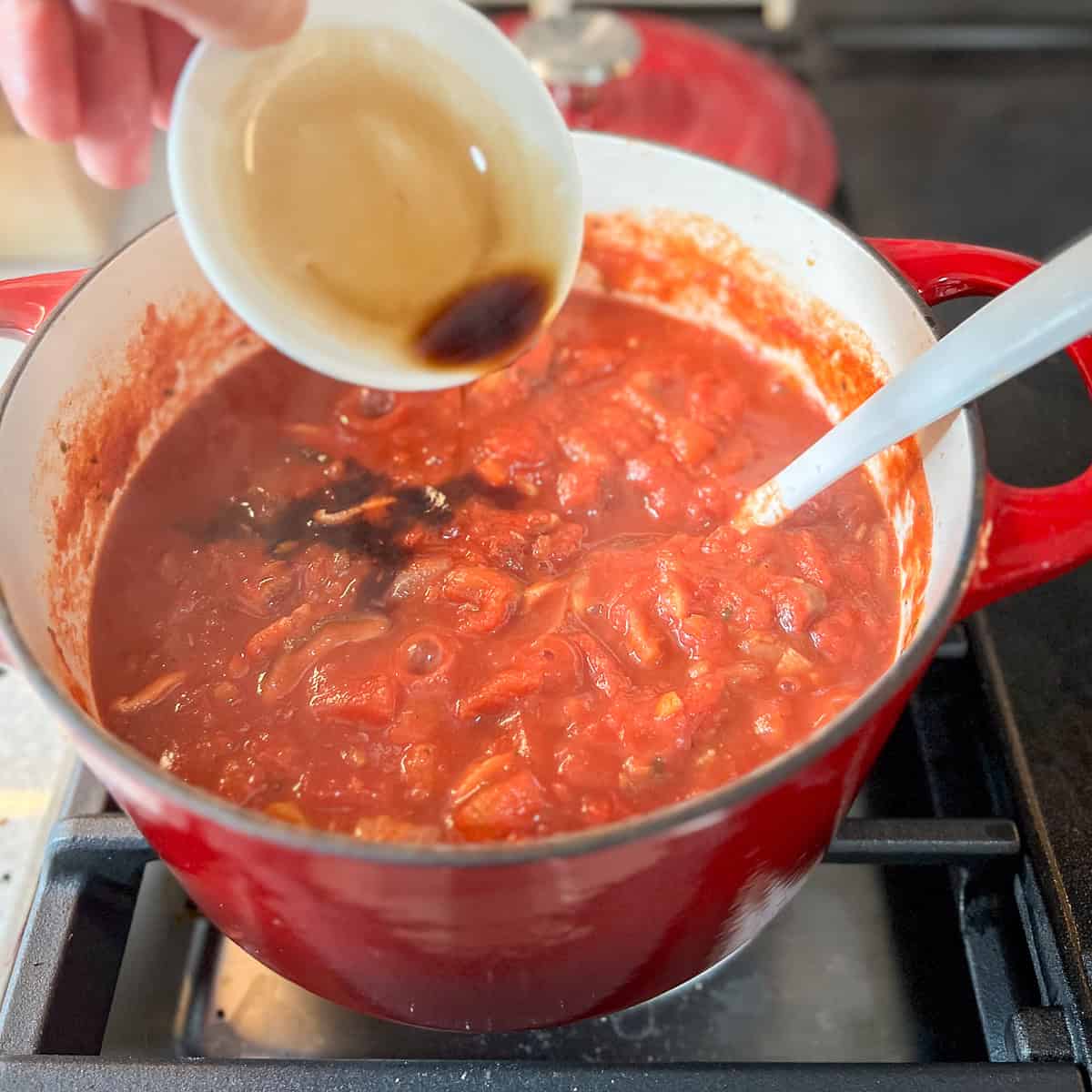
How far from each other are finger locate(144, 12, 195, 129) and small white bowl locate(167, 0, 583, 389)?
286 mm

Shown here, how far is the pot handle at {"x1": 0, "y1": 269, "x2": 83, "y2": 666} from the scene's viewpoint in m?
1.17

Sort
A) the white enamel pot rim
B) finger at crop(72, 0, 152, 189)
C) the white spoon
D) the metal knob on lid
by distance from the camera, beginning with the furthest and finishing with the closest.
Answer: the metal knob on lid
finger at crop(72, 0, 152, 189)
the white spoon
the white enamel pot rim

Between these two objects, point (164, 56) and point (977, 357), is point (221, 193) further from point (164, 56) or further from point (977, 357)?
point (977, 357)

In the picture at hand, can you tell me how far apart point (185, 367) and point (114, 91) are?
0.37 meters

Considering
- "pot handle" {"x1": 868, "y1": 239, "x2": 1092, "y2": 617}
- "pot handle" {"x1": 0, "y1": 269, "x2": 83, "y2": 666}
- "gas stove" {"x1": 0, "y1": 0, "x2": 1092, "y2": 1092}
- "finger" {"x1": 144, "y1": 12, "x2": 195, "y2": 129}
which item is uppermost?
"finger" {"x1": 144, "y1": 12, "x2": 195, "y2": 129}

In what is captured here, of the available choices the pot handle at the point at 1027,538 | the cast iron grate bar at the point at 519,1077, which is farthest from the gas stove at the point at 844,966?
the pot handle at the point at 1027,538

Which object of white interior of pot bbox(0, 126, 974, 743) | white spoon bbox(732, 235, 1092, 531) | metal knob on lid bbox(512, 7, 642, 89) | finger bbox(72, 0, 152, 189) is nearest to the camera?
white spoon bbox(732, 235, 1092, 531)

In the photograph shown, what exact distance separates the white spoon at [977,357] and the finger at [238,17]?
68cm

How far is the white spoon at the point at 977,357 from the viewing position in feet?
2.91

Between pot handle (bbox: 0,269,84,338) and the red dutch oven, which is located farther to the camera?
pot handle (bbox: 0,269,84,338)

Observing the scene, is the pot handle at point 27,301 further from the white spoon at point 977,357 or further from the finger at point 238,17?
the white spoon at point 977,357

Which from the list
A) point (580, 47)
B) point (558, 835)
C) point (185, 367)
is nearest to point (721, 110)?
point (580, 47)

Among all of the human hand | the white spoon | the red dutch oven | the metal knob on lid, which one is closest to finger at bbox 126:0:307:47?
the human hand

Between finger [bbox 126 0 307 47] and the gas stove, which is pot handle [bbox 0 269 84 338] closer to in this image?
finger [bbox 126 0 307 47]
